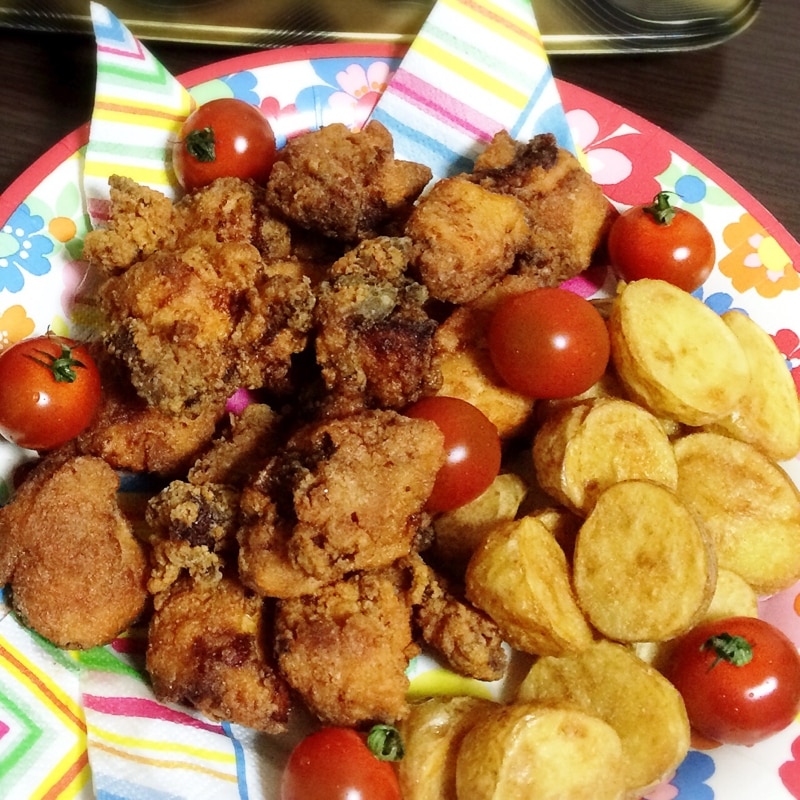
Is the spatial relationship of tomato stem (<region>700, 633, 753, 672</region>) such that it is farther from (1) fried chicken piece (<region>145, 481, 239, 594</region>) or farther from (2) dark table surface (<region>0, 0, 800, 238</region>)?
(2) dark table surface (<region>0, 0, 800, 238</region>)

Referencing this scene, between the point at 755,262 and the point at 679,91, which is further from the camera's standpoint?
the point at 679,91

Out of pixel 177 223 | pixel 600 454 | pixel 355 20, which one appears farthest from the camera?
pixel 355 20

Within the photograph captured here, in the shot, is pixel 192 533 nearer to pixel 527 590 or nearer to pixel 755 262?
pixel 527 590

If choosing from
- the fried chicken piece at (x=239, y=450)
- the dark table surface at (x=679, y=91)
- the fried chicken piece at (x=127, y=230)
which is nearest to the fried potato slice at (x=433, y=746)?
the fried chicken piece at (x=239, y=450)

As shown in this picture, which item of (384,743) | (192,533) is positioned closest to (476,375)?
(192,533)

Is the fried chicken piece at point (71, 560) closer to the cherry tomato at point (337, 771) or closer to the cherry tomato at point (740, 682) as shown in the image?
the cherry tomato at point (337, 771)
